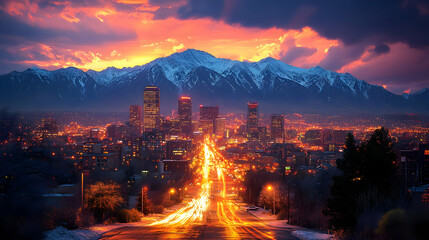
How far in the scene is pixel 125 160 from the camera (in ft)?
497

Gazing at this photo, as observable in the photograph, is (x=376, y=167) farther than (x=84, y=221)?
No

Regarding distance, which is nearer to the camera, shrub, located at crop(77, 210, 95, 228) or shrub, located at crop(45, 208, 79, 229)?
shrub, located at crop(45, 208, 79, 229)

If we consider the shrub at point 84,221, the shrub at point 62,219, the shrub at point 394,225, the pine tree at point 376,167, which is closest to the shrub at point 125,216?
the shrub at point 84,221

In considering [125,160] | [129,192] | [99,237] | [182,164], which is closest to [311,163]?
[182,164]

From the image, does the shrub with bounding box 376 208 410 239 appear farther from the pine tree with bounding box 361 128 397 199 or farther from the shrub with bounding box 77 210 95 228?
the shrub with bounding box 77 210 95 228

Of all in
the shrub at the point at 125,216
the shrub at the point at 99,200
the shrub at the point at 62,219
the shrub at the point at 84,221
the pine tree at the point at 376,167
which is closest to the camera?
the shrub at the point at 62,219

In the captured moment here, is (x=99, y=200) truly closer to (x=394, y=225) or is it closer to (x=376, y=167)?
(x=376, y=167)

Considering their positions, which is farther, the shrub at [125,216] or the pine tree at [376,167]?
the shrub at [125,216]

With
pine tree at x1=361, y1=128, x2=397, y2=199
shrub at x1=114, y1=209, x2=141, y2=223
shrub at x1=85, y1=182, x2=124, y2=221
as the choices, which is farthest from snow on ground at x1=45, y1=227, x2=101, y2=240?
pine tree at x1=361, y1=128, x2=397, y2=199

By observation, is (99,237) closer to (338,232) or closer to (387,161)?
(338,232)

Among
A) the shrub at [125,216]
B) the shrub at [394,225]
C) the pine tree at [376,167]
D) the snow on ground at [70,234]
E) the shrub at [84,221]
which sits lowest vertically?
the shrub at [125,216]

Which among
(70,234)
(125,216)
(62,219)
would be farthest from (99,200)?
(70,234)

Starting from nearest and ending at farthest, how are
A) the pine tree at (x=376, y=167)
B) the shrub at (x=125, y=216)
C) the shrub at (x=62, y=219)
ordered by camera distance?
1. the shrub at (x=62, y=219)
2. the pine tree at (x=376, y=167)
3. the shrub at (x=125, y=216)

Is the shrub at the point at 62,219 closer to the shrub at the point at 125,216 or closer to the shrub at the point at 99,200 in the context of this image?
the shrub at the point at 99,200
